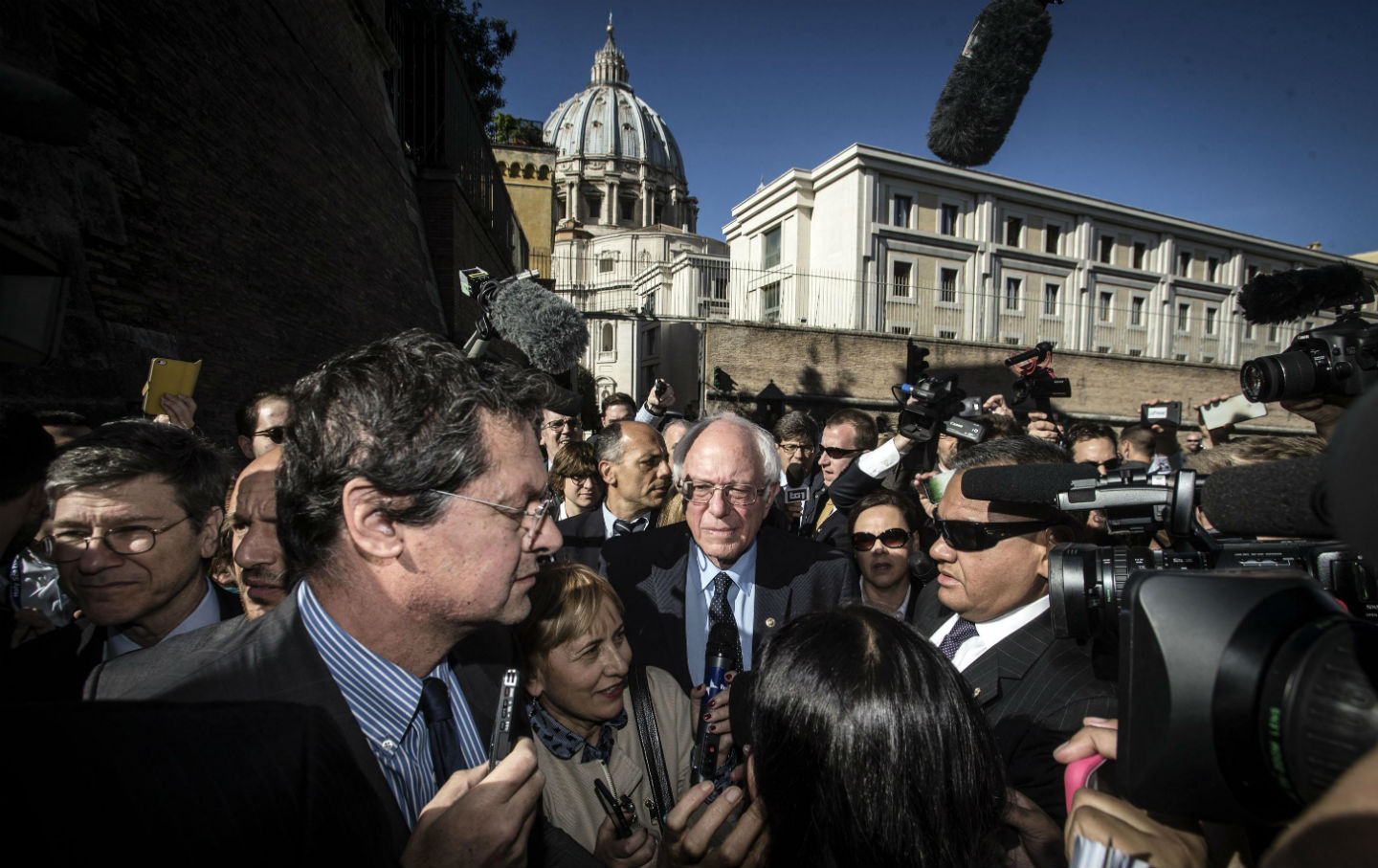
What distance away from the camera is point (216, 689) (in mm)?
1318

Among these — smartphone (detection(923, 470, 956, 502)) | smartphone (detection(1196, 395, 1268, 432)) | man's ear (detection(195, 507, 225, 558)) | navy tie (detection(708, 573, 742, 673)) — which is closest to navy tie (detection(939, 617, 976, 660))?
smartphone (detection(923, 470, 956, 502))

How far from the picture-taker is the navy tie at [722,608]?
2820 millimetres

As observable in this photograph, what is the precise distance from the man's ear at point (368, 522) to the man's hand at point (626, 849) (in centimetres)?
90

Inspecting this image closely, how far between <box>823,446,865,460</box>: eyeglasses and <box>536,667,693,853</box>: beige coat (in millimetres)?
3048

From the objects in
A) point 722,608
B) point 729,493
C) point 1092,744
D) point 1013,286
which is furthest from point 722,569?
point 1013,286

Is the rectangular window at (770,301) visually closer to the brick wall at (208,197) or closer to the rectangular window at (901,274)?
the rectangular window at (901,274)

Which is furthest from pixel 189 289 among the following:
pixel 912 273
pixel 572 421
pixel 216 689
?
pixel 912 273

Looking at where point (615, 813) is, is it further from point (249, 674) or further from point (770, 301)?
point (770, 301)

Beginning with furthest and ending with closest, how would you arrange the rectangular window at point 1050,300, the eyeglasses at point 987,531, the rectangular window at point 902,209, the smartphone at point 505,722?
the rectangular window at point 1050,300 → the rectangular window at point 902,209 → the eyeglasses at point 987,531 → the smartphone at point 505,722

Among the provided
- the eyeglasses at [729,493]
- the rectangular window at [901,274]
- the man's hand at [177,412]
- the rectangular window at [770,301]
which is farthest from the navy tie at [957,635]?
the rectangular window at [901,274]

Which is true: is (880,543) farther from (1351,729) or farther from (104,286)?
(104,286)

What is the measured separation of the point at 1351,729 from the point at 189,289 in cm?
742

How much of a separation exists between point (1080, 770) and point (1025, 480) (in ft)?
1.96

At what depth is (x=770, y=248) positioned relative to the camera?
110 feet
